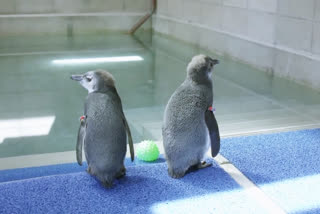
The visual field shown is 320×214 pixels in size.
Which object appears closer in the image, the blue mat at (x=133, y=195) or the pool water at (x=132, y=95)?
the blue mat at (x=133, y=195)

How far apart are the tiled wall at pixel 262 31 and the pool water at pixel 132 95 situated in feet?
0.50

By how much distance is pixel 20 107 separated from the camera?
3924mm

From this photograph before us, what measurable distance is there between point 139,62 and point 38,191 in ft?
13.0

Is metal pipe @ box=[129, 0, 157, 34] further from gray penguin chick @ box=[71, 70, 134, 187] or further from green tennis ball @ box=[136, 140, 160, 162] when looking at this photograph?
gray penguin chick @ box=[71, 70, 134, 187]

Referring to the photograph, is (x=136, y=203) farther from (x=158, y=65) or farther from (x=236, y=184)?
(x=158, y=65)

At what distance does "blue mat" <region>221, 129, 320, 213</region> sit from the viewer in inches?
81.3

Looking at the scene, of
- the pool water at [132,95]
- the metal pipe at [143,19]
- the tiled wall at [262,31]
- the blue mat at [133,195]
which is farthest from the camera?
the metal pipe at [143,19]

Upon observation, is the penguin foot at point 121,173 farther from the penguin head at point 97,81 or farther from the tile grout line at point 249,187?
the tile grout line at point 249,187

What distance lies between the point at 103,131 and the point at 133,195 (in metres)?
0.32

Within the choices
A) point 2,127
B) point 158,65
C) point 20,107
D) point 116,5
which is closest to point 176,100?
point 2,127

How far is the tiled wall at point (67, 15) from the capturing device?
826 cm

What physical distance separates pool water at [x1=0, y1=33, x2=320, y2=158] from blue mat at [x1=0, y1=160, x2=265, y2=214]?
2.67ft

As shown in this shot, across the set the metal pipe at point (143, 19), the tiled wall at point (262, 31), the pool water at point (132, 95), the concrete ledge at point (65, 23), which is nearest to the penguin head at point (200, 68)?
the pool water at point (132, 95)

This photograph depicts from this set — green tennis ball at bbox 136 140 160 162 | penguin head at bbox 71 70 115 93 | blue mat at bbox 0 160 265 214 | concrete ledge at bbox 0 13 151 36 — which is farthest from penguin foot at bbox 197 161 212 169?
concrete ledge at bbox 0 13 151 36
